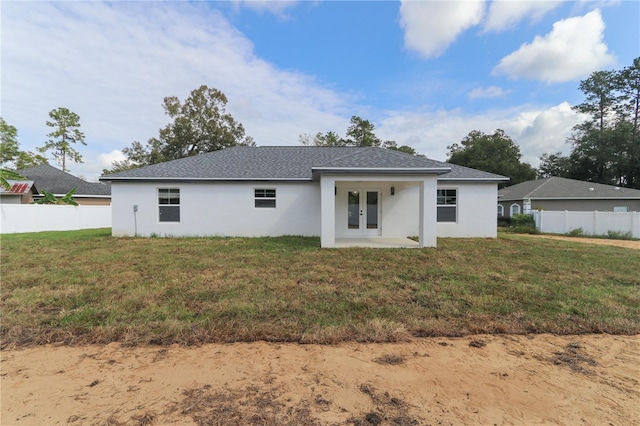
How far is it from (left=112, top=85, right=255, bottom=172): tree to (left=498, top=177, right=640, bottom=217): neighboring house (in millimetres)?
27301

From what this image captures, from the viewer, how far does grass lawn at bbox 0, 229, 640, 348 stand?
3.68 metres

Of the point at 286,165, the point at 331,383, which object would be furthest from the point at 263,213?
the point at 331,383

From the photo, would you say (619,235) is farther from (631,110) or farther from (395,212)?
(631,110)

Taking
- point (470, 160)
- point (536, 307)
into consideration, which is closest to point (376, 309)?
point (536, 307)

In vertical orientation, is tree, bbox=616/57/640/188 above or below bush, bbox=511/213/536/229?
above

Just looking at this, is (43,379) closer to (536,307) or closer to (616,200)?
(536,307)

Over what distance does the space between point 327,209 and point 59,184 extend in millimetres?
25213

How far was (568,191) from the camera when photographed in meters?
20.8

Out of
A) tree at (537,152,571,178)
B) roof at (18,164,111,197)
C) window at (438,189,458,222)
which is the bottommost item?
window at (438,189,458,222)

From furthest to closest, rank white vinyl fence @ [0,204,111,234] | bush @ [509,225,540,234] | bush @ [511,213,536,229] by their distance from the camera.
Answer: bush @ [511,213,536,229]
bush @ [509,225,540,234]
white vinyl fence @ [0,204,111,234]

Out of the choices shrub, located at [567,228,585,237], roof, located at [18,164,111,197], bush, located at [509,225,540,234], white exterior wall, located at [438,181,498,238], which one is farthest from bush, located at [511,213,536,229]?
roof, located at [18,164,111,197]

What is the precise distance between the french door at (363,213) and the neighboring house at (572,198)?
13761 mm

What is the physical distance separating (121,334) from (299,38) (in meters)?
12.7

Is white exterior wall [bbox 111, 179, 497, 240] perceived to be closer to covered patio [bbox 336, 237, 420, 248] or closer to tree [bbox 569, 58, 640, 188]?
covered patio [bbox 336, 237, 420, 248]
